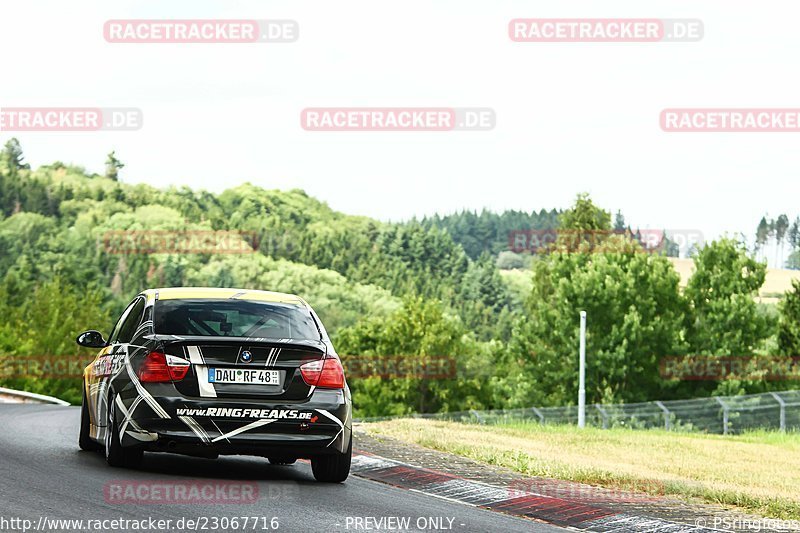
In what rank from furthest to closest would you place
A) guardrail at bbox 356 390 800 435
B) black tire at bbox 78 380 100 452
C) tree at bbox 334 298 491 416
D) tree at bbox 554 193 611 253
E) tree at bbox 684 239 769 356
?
tree at bbox 554 193 611 253 < tree at bbox 334 298 491 416 < tree at bbox 684 239 769 356 < guardrail at bbox 356 390 800 435 < black tire at bbox 78 380 100 452

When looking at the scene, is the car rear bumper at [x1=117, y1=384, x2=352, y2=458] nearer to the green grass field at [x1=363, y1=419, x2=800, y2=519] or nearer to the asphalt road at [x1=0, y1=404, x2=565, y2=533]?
the asphalt road at [x1=0, y1=404, x2=565, y2=533]

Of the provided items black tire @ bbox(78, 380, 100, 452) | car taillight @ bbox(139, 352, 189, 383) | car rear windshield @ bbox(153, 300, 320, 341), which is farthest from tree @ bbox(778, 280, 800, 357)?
car taillight @ bbox(139, 352, 189, 383)

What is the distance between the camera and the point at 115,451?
1013cm

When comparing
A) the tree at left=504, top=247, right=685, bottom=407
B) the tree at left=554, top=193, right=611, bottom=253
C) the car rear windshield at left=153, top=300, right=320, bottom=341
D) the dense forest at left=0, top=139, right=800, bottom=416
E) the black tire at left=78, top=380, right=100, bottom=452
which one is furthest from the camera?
the tree at left=554, top=193, right=611, bottom=253

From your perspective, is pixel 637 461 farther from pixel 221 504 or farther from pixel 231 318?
pixel 221 504

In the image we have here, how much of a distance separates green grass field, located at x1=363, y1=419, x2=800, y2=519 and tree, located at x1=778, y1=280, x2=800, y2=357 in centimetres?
4184

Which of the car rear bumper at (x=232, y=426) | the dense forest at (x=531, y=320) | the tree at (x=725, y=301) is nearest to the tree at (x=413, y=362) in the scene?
the dense forest at (x=531, y=320)

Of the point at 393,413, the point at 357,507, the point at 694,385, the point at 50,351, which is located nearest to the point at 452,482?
the point at 357,507

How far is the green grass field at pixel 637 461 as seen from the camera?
34.8 ft

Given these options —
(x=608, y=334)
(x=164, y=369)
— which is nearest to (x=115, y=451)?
(x=164, y=369)

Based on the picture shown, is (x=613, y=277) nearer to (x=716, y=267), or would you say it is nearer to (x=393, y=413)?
(x=716, y=267)

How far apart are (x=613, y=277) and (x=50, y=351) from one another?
55.0 meters

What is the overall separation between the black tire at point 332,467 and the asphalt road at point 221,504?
0.12 metres

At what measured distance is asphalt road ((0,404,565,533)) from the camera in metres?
7.81
